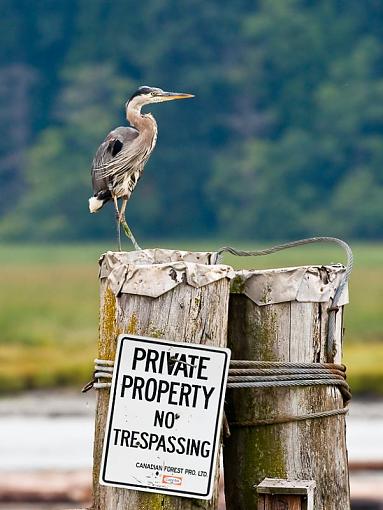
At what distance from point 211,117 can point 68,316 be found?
23005 mm

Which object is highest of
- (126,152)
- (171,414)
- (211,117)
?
(211,117)

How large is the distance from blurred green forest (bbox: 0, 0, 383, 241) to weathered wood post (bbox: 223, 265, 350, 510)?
127 feet

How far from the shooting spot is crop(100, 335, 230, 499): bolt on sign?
333cm

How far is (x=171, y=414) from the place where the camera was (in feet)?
11.0

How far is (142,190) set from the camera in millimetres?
47969

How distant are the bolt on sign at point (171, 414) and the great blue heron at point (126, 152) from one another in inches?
82.4

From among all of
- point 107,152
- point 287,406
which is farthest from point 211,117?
point 287,406

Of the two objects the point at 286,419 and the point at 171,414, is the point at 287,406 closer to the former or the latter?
the point at 286,419

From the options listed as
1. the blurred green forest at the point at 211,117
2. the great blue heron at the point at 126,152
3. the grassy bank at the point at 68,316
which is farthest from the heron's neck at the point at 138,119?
the blurred green forest at the point at 211,117

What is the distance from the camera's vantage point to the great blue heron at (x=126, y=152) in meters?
5.52

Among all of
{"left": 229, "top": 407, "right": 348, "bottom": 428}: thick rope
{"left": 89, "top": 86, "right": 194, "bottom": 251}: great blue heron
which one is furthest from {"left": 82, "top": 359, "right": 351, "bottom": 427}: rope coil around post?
{"left": 89, "top": 86, "right": 194, "bottom": 251}: great blue heron

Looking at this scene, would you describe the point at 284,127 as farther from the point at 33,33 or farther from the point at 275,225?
the point at 33,33

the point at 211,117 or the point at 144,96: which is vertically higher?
the point at 211,117

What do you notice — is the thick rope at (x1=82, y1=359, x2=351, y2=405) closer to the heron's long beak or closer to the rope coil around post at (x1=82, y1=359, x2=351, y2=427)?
the rope coil around post at (x1=82, y1=359, x2=351, y2=427)
